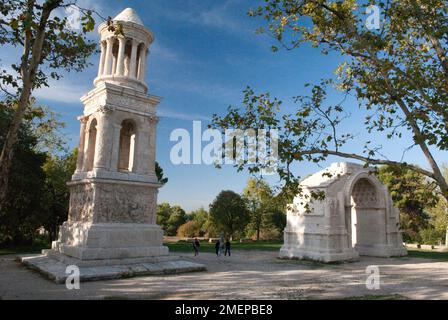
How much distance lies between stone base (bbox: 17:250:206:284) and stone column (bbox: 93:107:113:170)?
4.53 m

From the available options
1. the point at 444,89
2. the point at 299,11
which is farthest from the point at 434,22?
the point at 299,11

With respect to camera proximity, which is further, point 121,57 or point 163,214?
point 163,214

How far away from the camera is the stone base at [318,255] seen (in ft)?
69.3

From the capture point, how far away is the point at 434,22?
9305mm

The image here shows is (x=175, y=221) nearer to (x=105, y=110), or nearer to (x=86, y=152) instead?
(x=86, y=152)

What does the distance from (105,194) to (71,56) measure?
21.2 ft

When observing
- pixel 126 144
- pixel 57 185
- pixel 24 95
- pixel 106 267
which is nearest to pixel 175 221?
pixel 57 185

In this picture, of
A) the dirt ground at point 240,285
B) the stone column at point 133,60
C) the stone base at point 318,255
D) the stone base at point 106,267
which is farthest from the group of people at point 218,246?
the stone column at point 133,60

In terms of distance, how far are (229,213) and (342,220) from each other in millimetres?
20585

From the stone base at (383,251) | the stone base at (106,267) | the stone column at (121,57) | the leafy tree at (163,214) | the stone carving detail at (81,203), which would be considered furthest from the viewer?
the leafy tree at (163,214)

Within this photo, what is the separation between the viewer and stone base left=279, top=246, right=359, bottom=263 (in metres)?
21.1

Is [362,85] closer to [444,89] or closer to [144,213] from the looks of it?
[444,89]

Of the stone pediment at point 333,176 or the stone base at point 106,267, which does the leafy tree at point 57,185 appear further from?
the stone pediment at point 333,176

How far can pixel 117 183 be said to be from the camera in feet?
53.2
